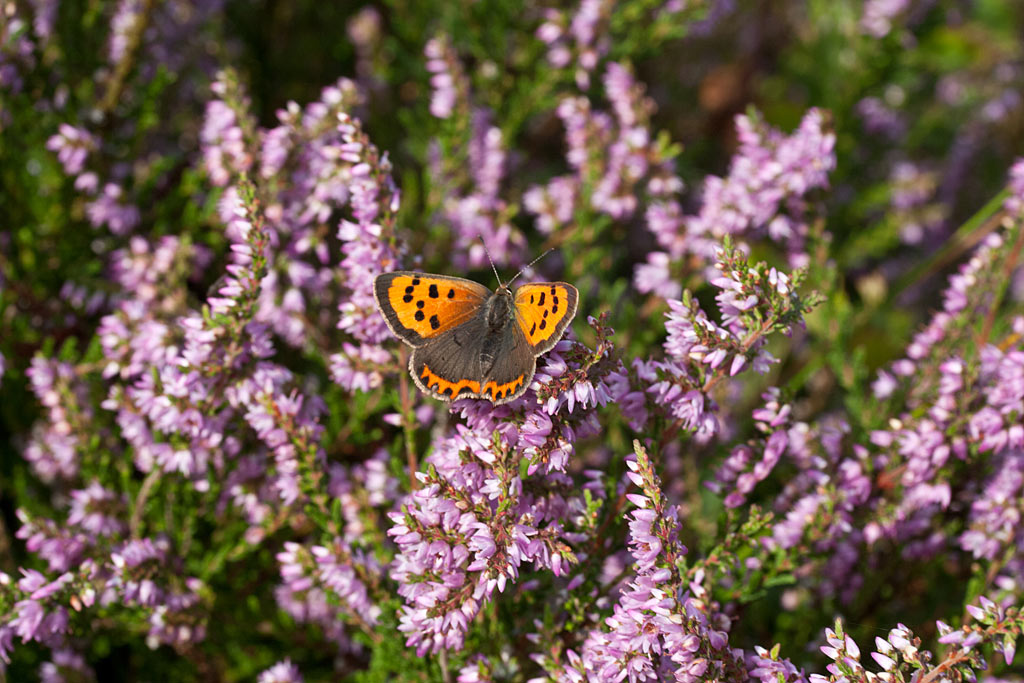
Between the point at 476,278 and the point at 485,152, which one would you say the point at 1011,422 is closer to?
the point at 476,278

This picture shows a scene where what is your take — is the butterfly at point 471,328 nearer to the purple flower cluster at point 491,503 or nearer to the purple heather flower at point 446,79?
the purple flower cluster at point 491,503

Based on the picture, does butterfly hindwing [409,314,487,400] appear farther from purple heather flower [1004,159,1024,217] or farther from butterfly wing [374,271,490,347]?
purple heather flower [1004,159,1024,217]

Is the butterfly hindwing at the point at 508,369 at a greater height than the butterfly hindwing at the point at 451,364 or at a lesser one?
greater

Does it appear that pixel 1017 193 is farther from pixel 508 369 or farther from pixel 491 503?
pixel 491 503

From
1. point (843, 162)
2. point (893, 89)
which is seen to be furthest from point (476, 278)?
point (893, 89)

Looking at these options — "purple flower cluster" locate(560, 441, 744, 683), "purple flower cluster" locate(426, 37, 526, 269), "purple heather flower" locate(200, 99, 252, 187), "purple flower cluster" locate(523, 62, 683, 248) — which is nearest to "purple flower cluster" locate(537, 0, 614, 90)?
"purple flower cluster" locate(523, 62, 683, 248)

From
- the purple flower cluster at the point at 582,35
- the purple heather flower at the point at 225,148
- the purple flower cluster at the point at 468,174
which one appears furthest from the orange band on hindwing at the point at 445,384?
the purple flower cluster at the point at 582,35
